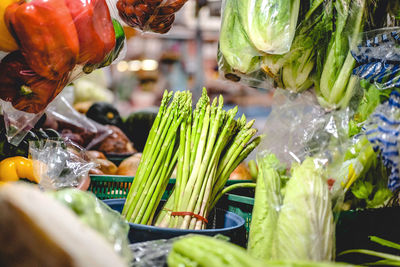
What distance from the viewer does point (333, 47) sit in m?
1.48

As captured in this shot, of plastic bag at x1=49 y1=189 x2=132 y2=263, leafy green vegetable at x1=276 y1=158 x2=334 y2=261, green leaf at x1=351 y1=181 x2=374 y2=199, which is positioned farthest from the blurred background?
plastic bag at x1=49 y1=189 x2=132 y2=263

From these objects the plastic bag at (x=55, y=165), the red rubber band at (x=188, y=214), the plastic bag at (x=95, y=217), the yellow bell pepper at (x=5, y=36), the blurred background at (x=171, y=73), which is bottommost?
the blurred background at (x=171, y=73)

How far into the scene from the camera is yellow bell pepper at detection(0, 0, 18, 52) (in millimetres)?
1146

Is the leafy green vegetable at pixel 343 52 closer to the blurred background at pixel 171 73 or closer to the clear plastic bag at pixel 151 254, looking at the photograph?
the clear plastic bag at pixel 151 254

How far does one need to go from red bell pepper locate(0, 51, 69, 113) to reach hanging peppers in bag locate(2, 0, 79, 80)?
4 cm

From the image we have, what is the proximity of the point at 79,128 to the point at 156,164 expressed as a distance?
1230 millimetres

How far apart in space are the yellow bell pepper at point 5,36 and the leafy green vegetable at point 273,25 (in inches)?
30.4

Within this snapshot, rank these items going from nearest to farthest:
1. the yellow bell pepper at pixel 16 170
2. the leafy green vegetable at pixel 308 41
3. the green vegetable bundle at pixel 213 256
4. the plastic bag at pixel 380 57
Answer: the green vegetable bundle at pixel 213 256
the plastic bag at pixel 380 57
the yellow bell pepper at pixel 16 170
the leafy green vegetable at pixel 308 41

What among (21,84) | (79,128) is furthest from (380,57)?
(79,128)

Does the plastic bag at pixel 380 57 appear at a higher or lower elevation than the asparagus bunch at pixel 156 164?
Result: higher

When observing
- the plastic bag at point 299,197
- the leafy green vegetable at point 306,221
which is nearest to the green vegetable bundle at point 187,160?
the plastic bag at point 299,197

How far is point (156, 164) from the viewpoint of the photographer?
136cm

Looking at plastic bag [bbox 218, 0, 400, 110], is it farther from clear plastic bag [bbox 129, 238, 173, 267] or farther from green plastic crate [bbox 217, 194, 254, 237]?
clear plastic bag [bbox 129, 238, 173, 267]

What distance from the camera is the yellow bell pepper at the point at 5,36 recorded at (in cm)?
115
